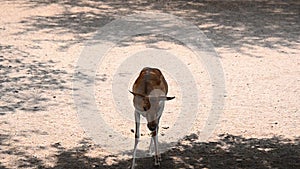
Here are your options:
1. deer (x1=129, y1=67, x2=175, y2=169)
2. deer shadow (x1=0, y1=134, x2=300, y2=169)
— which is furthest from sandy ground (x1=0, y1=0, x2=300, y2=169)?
deer (x1=129, y1=67, x2=175, y2=169)

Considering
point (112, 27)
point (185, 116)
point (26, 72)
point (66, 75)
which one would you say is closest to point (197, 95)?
point (185, 116)

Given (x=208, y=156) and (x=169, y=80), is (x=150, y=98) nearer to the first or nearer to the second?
(x=208, y=156)

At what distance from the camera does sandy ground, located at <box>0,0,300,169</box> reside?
5.32m

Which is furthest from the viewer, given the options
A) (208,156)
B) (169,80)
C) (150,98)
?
(169,80)

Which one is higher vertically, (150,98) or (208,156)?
(150,98)

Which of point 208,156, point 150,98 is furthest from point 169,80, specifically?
point 150,98

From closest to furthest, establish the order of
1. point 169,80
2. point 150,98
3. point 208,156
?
point 150,98 → point 208,156 → point 169,80

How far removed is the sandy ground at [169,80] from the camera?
5.32m

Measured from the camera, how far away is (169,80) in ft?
25.7

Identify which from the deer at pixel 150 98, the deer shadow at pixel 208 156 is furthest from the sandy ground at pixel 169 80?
the deer at pixel 150 98

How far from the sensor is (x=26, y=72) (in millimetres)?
8008

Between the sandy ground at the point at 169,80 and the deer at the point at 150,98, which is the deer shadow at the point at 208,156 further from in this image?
the deer at the point at 150,98

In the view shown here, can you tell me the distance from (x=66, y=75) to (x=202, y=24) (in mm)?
4041

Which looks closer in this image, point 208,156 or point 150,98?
point 150,98
